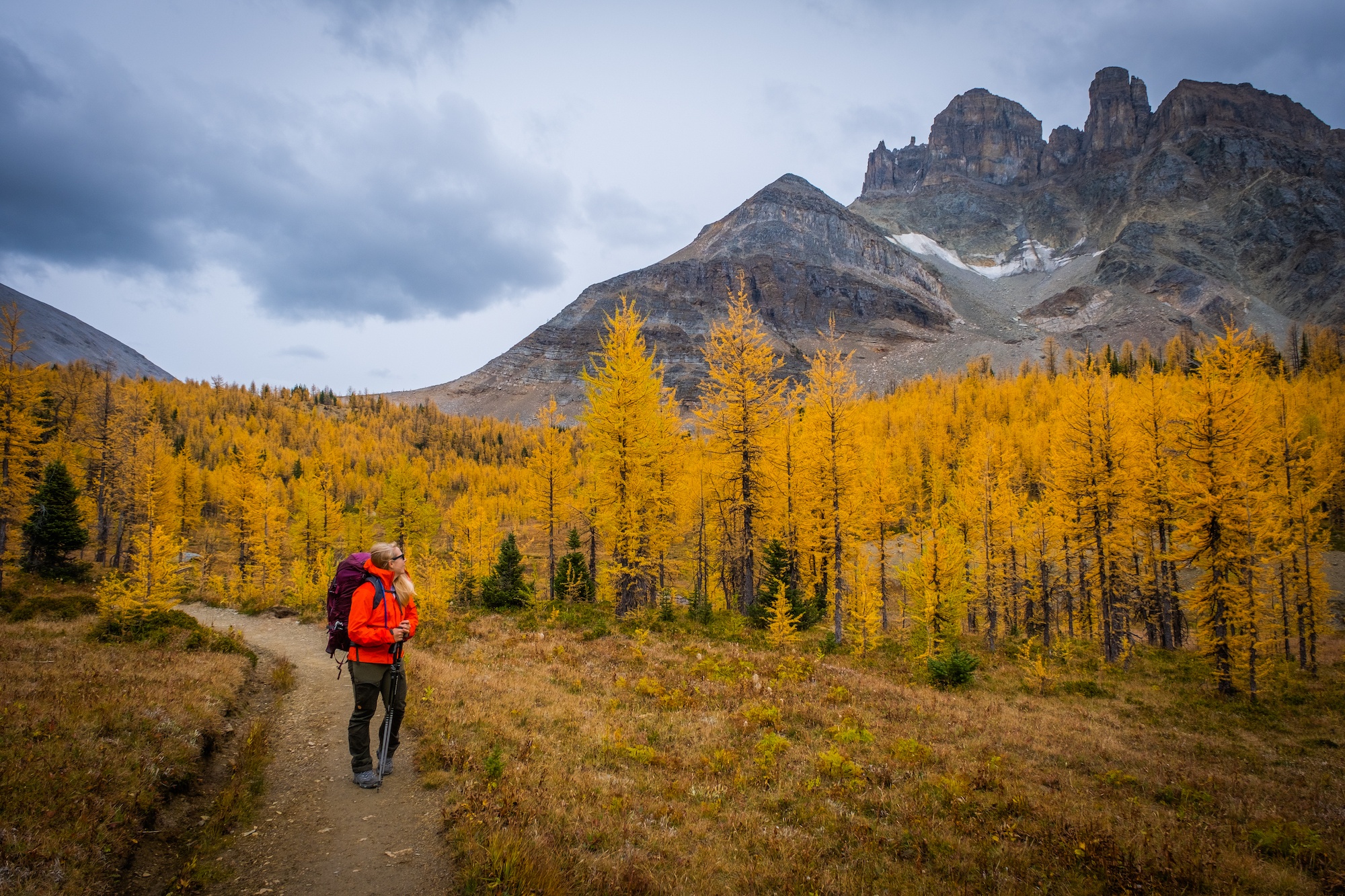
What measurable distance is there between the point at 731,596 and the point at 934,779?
28.5 meters

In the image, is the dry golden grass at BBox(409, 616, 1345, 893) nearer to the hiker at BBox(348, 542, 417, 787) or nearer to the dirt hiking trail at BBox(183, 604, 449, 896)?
the dirt hiking trail at BBox(183, 604, 449, 896)

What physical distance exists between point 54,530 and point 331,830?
36489mm

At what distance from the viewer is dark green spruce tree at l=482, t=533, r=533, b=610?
24016 mm

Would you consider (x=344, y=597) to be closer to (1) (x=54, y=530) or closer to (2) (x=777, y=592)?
(2) (x=777, y=592)

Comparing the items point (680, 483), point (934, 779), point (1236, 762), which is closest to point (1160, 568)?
point (1236, 762)

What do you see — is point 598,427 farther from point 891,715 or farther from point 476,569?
point 476,569

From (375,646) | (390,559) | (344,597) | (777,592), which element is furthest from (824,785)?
(777,592)

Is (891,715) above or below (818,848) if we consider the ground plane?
below

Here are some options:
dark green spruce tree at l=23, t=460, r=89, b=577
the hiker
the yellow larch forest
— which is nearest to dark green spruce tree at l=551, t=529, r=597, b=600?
the yellow larch forest

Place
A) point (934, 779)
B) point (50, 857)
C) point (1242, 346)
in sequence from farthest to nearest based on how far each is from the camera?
point (1242, 346)
point (934, 779)
point (50, 857)

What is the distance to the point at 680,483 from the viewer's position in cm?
2327

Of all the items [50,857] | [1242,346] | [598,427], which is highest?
[1242,346]

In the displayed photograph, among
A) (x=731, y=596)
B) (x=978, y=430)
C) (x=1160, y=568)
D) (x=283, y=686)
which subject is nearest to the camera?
(x=283, y=686)

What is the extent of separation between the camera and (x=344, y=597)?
6.92 metres
